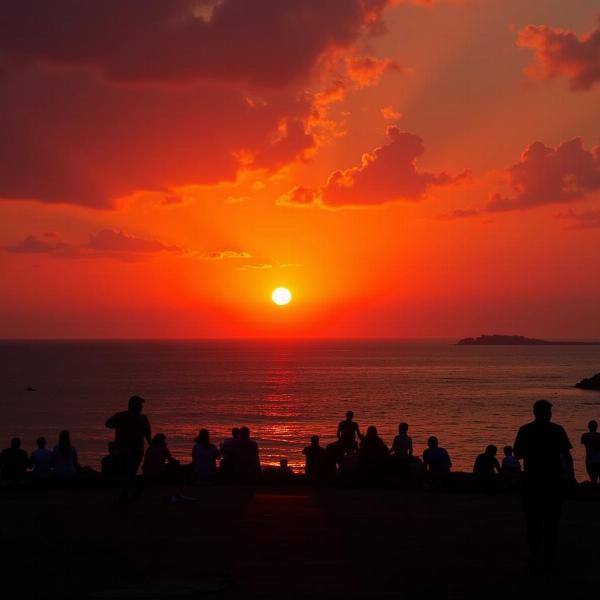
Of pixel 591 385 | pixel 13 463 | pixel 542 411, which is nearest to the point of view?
pixel 542 411

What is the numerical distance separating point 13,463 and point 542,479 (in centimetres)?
1166

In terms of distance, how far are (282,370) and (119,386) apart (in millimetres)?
64154

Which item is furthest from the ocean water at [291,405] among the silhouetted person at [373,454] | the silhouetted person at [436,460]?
the silhouetted person at [373,454]

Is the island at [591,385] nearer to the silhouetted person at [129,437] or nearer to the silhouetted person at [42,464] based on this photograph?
the silhouetted person at [42,464]

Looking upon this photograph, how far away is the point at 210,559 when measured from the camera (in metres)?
10.1

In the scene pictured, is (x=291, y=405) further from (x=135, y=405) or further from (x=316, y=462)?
(x=135, y=405)

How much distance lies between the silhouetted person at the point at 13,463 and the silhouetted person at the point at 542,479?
36.7ft

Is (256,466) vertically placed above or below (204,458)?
below

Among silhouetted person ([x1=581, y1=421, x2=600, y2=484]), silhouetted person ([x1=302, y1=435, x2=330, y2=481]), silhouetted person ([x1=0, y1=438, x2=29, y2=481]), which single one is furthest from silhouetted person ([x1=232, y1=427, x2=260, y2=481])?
silhouetted person ([x1=581, y1=421, x2=600, y2=484])

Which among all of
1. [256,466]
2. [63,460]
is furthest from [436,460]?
[63,460]

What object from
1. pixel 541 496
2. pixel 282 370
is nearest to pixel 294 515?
pixel 541 496

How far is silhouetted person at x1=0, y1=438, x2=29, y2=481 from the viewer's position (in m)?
18.0

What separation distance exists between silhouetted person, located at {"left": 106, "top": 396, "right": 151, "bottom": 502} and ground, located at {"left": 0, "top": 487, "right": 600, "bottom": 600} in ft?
1.81

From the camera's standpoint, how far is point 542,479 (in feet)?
32.9
